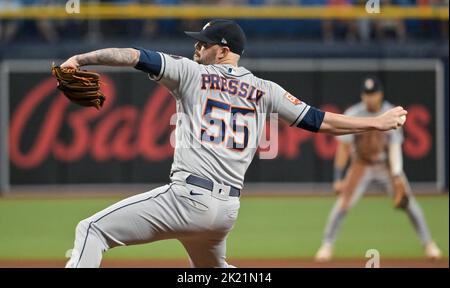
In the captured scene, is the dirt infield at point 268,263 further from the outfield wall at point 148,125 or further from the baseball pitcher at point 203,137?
the outfield wall at point 148,125

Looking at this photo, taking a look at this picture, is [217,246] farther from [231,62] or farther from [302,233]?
[302,233]

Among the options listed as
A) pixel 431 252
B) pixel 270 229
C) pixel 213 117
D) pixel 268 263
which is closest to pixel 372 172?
pixel 431 252

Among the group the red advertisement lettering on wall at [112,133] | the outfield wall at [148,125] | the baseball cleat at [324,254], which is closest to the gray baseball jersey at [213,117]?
the baseball cleat at [324,254]

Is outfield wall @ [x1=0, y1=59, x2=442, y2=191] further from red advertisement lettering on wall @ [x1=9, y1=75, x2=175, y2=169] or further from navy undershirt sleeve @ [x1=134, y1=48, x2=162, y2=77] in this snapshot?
navy undershirt sleeve @ [x1=134, y1=48, x2=162, y2=77]

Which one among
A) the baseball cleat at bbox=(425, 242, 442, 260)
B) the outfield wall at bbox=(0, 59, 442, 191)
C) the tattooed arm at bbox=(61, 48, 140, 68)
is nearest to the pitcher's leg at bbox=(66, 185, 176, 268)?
the tattooed arm at bbox=(61, 48, 140, 68)

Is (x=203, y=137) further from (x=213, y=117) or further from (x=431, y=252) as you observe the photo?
(x=431, y=252)
